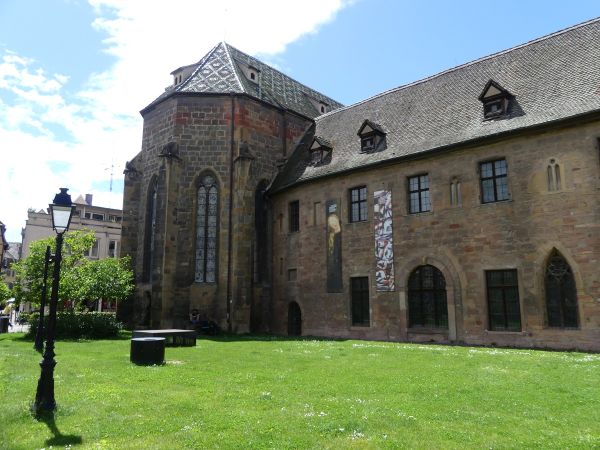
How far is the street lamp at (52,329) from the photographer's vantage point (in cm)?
750

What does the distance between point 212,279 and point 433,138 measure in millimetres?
13019

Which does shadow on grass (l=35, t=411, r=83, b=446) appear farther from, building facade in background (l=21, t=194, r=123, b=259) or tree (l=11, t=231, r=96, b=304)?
building facade in background (l=21, t=194, r=123, b=259)

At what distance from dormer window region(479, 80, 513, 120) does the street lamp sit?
16.1 meters

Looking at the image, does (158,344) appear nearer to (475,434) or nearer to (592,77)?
(475,434)

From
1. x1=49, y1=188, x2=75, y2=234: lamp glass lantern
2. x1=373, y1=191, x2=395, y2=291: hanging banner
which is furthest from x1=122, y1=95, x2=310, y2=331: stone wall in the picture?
x1=49, y1=188, x2=75, y2=234: lamp glass lantern

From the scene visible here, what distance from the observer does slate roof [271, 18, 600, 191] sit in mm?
17516

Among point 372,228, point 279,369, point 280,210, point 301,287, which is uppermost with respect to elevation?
point 280,210

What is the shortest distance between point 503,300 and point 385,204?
6.30m

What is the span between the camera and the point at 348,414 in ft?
22.8

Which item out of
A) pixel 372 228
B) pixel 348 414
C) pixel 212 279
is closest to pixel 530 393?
pixel 348 414

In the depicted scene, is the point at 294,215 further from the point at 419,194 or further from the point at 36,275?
the point at 36,275

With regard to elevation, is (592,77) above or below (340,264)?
above

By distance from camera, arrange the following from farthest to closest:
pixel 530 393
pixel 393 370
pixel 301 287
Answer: pixel 301 287 < pixel 393 370 < pixel 530 393

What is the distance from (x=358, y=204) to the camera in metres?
22.4
